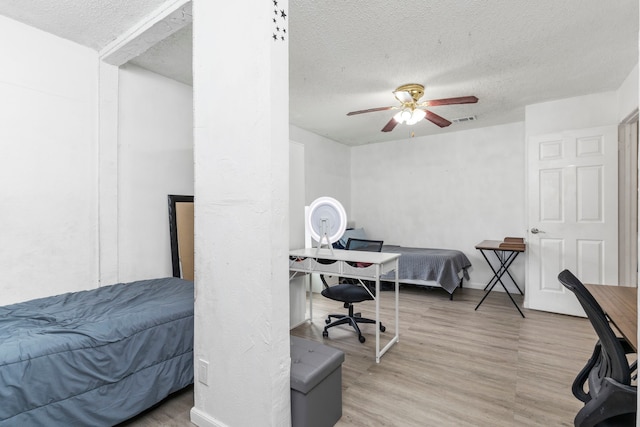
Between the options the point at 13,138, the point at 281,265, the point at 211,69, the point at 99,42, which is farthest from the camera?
the point at 99,42

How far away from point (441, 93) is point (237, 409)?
360 cm

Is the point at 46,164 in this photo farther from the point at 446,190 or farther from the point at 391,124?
the point at 446,190

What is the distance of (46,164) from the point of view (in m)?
2.47

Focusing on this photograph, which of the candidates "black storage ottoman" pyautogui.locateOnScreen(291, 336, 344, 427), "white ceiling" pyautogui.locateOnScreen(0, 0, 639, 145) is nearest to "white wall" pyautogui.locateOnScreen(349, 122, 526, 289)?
"white ceiling" pyautogui.locateOnScreen(0, 0, 639, 145)

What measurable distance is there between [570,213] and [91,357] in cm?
466

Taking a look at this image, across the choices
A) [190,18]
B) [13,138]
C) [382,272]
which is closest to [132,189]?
[13,138]

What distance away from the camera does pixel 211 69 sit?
5.69ft

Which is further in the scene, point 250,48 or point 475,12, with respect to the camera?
point 475,12

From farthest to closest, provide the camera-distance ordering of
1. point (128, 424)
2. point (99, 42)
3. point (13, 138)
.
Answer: point (99, 42) → point (13, 138) → point (128, 424)

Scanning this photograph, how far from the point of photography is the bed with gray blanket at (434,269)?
14.7ft

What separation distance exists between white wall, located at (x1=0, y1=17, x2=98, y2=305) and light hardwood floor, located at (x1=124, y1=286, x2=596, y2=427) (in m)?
1.42

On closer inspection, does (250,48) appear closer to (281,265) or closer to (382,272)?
(281,265)

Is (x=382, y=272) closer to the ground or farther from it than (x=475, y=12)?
closer to the ground

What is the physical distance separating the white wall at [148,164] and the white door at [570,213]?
416 cm
